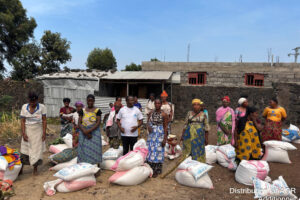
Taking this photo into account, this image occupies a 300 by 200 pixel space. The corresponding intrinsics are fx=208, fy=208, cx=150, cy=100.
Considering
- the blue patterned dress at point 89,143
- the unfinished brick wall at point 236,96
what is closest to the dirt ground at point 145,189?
the blue patterned dress at point 89,143

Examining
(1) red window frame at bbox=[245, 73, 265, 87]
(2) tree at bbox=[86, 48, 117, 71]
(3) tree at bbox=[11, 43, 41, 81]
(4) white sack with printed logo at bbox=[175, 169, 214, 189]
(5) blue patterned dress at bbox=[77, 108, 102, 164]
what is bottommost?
(4) white sack with printed logo at bbox=[175, 169, 214, 189]

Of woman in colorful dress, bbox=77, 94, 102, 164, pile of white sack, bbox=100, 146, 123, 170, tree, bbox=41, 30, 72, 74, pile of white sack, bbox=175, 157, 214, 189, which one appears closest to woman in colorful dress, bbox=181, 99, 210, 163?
pile of white sack, bbox=175, 157, 214, 189

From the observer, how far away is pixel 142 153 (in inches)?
147

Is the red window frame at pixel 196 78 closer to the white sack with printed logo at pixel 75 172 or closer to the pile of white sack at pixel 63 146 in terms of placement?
the pile of white sack at pixel 63 146

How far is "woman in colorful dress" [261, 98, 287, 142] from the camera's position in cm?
494

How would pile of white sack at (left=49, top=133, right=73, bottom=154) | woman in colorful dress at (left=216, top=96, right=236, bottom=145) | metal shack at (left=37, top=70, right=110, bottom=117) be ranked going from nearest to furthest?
woman in colorful dress at (left=216, top=96, right=236, bottom=145) < pile of white sack at (left=49, top=133, right=73, bottom=154) < metal shack at (left=37, top=70, right=110, bottom=117)

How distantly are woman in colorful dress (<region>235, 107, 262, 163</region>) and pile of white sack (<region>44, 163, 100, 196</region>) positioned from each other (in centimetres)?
266

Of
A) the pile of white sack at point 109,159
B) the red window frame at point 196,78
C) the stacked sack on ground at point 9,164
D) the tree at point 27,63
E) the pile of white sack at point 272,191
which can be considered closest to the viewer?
the pile of white sack at point 272,191

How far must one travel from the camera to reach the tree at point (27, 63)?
1678cm

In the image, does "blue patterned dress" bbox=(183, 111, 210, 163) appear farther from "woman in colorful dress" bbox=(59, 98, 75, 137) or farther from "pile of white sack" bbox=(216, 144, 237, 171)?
"woman in colorful dress" bbox=(59, 98, 75, 137)

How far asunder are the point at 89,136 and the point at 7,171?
135 cm

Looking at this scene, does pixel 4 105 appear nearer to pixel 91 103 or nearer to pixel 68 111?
pixel 68 111

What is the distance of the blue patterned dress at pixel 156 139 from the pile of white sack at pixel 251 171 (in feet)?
4.56

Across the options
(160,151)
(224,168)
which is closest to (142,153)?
(160,151)
